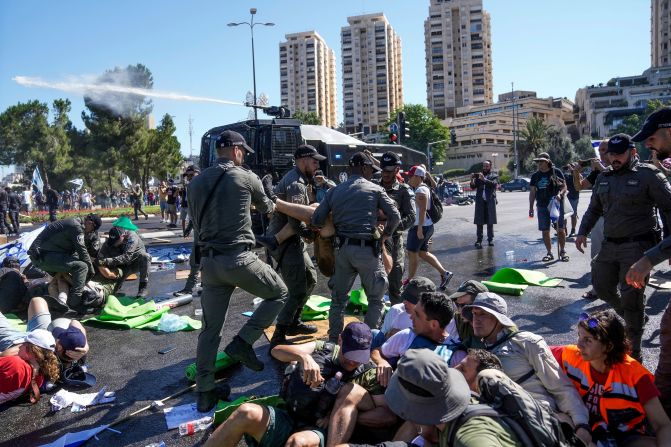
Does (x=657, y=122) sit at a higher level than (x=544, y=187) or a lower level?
higher

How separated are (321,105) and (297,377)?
6209 inches

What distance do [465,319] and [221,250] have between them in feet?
6.45

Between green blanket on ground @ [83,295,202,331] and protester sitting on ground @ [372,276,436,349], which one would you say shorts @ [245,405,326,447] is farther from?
green blanket on ground @ [83,295,202,331]

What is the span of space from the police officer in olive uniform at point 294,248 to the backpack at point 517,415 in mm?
3276

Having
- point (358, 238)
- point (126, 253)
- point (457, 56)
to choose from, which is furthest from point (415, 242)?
point (457, 56)

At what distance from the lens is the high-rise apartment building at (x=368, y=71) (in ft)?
480

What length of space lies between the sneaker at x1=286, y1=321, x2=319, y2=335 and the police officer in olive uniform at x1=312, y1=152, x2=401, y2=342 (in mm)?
1137

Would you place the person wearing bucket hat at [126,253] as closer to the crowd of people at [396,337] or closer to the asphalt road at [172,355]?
the asphalt road at [172,355]

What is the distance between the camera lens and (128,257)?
820 cm

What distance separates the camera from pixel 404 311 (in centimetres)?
479

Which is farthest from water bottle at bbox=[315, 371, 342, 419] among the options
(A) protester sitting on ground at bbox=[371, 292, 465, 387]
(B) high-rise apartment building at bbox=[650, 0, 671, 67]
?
(B) high-rise apartment building at bbox=[650, 0, 671, 67]

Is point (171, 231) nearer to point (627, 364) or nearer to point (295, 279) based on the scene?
point (295, 279)

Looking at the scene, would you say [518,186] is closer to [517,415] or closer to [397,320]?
[397,320]

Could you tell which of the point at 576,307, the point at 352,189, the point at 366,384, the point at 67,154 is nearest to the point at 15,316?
the point at 352,189
